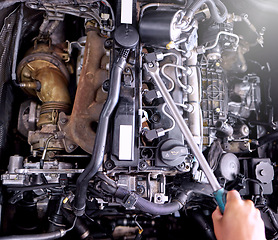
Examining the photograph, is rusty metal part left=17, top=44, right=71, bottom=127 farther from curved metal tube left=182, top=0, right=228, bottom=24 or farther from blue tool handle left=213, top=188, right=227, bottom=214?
blue tool handle left=213, top=188, right=227, bottom=214

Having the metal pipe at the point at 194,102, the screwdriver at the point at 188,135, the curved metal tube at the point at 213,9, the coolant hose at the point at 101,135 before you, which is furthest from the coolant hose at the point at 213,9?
the coolant hose at the point at 101,135

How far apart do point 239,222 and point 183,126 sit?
0.59m

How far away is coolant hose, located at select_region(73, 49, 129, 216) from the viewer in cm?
156

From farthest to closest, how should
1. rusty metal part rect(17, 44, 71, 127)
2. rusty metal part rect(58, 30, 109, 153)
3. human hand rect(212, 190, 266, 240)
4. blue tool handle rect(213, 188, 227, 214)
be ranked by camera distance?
rusty metal part rect(17, 44, 71, 127), rusty metal part rect(58, 30, 109, 153), blue tool handle rect(213, 188, 227, 214), human hand rect(212, 190, 266, 240)

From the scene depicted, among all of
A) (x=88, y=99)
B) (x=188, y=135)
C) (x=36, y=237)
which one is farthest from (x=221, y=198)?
(x=36, y=237)

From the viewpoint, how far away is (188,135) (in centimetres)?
158

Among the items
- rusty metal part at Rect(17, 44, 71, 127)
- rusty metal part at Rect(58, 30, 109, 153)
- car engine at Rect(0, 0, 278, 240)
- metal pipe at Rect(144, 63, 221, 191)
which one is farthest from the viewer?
rusty metal part at Rect(17, 44, 71, 127)

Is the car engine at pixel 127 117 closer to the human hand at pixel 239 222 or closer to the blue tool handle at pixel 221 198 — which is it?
the blue tool handle at pixel 221 198

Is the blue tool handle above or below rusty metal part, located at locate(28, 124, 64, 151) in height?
below

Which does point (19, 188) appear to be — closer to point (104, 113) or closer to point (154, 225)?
point (104, 113)

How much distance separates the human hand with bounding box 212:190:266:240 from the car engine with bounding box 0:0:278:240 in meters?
0.39

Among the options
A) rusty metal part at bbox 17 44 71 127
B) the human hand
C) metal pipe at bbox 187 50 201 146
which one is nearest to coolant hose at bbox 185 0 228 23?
metal pipe at bbox 187 50 201 146

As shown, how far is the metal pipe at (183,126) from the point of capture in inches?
58.8

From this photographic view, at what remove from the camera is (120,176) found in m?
1.72
